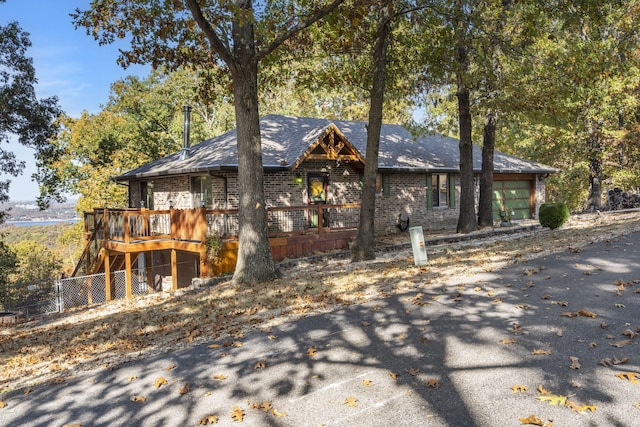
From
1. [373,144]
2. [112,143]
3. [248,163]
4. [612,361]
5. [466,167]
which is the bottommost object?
[612,361]

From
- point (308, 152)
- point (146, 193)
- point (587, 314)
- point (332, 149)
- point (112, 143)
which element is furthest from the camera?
point (112, 143)

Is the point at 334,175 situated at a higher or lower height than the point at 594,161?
lower

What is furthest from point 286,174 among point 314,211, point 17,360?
point 17,360

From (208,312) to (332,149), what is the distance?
10.0 m

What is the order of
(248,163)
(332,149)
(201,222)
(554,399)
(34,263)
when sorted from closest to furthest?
(554,399) < (248,163) < (201,222) < (332,149) < (34,263)

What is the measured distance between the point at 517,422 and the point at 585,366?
136 cm

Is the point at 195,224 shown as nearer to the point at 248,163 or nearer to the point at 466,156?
the point at 248,163

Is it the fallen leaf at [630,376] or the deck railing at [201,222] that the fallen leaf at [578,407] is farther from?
the deck railing at [201,222]

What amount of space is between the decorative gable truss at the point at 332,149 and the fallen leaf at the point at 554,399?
13.0m

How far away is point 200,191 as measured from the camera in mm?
18109

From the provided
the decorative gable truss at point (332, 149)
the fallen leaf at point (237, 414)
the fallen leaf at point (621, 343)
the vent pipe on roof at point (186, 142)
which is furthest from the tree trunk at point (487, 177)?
the fallen leaf at point (237, 414)

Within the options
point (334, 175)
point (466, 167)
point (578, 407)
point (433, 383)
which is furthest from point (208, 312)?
point (466, 167)

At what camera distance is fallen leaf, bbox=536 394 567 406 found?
13.0 feet

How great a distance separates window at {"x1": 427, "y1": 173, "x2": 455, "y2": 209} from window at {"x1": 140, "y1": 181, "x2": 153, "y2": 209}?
14030 millimetres
